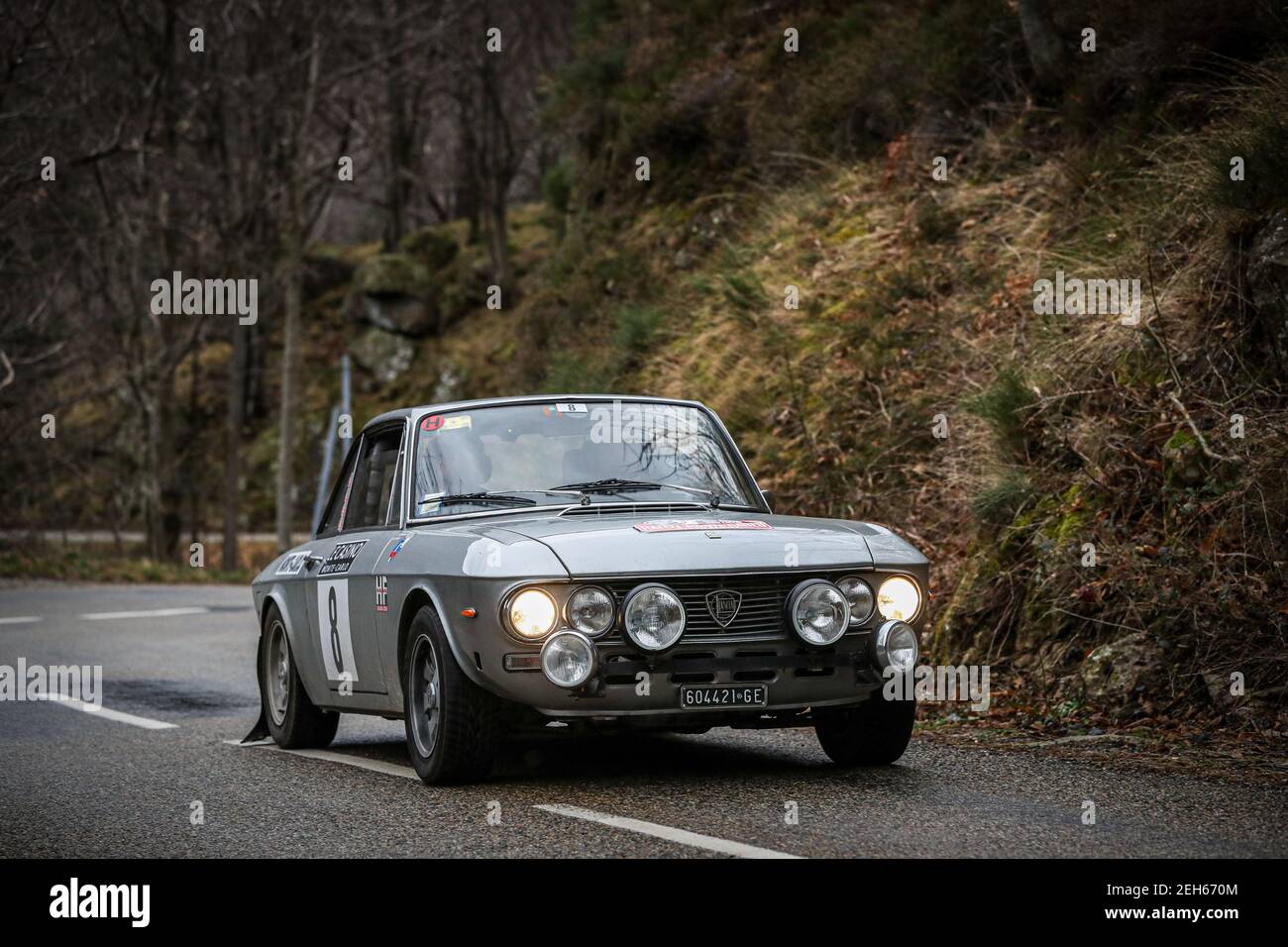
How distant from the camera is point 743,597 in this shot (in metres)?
6.98

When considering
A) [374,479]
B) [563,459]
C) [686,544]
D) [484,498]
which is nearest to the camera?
[686,544]

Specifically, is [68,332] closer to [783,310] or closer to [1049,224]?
[783,310]

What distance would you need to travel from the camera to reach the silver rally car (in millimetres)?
6824

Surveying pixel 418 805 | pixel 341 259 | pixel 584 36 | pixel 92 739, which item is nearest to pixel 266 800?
pixel 418 805

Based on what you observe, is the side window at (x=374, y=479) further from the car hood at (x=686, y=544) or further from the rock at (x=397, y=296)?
the rock at (x=397, y=296)

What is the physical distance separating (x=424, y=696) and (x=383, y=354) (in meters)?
43.1

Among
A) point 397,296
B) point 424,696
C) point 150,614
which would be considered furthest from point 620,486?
point 397,296

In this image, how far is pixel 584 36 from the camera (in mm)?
28406

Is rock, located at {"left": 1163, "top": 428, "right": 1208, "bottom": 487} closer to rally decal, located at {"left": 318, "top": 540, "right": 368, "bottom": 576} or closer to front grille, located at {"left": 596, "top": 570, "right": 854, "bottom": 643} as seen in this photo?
front grille, located at {"left": 596, "top": 570, "right": 854, "bottom": 643}

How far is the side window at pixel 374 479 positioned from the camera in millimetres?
8845

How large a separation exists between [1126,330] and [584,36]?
1904 centimetres

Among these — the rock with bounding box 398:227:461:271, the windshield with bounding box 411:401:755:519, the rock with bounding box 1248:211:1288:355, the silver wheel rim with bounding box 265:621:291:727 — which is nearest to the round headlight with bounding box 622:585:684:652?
the windshield with bounding box 411:401:755:519

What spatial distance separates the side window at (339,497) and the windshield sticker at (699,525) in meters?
2.72

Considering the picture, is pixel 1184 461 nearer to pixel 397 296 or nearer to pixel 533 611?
pixel 533 611
